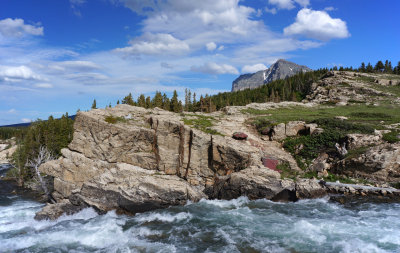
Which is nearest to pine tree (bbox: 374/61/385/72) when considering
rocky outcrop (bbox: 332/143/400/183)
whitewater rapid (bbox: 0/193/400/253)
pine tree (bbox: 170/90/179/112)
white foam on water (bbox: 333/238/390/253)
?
pine tree (bbox: 170/90/179/112)

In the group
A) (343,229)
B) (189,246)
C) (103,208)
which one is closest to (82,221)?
(103,208)

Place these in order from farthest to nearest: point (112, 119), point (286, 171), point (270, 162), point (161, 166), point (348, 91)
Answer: point (348, 91) < point (112, 119) < point (161, 166) < point (270, 162) < point (286, 171)

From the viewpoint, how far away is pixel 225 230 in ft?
55.4

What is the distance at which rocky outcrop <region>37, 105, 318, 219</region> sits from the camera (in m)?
22.7

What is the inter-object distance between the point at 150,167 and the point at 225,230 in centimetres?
1314

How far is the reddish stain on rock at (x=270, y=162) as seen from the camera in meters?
24.7

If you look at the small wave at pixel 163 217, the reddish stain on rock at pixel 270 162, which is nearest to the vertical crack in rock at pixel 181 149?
the small wave at pixel 163 217

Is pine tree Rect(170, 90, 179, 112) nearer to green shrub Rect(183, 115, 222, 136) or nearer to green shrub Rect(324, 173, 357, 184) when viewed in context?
green shrub Rect(183, 115, 222, 136)

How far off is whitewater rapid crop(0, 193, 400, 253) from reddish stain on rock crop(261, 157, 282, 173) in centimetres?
455

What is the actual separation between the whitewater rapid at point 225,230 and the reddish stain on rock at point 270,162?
4552 millimetres

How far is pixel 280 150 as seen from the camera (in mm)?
28469

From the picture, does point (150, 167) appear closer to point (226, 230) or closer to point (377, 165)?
point (226, 230)

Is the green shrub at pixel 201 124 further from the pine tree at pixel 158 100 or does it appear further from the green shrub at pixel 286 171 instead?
the pine tree at pixel 158 100

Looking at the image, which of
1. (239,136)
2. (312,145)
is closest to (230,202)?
(239,136)
